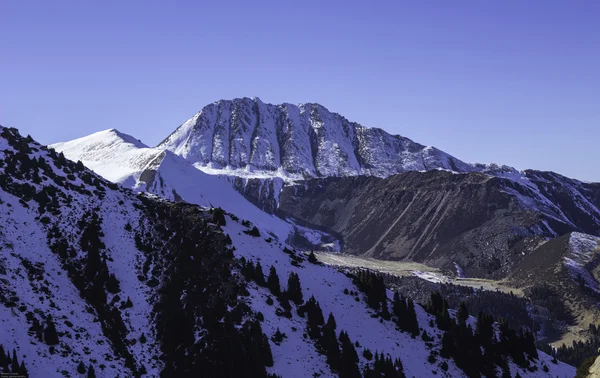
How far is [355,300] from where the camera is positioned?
103 m

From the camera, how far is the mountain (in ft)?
241

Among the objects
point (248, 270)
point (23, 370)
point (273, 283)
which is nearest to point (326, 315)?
point (273, 283)

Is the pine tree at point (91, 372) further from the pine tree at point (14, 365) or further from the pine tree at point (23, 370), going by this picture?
the pine tree at point (14, 365)

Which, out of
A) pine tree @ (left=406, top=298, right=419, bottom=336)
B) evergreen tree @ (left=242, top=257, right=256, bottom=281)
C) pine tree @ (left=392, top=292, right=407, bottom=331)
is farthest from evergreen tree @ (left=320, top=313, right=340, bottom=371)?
evergreen tree @ (left=242, top=257, right=256, bottom=281)

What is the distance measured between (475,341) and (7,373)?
229 feet

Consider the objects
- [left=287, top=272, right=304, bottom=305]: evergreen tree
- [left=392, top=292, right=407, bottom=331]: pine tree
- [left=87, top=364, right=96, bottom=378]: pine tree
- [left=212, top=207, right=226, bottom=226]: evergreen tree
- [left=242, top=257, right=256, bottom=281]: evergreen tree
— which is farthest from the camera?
[left=212, top=207, right=226, bottom=226]: evergreen tree

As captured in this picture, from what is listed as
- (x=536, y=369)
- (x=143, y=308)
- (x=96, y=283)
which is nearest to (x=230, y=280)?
(x=143, y=308)

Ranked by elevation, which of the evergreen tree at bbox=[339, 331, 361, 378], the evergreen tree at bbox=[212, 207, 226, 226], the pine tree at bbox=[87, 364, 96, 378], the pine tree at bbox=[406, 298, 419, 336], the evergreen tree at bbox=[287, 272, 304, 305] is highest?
the evergreen tree at bbox=[212, 207, 226, 226]

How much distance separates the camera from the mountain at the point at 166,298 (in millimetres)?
73438

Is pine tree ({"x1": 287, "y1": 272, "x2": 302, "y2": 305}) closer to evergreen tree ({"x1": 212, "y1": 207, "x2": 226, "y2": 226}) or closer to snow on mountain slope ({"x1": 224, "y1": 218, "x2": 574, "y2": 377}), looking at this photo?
snow on mountain slope ({"x1": 224, "y1": 218, "x2": 574, "y2": 377})

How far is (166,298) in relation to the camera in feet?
288

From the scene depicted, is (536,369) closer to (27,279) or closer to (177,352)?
(177,352)

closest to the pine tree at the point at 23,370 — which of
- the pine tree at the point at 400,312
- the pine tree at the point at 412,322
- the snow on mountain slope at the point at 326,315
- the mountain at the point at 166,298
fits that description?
the mountain at the point at 166,298

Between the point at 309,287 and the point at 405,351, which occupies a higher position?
the point at 309,287
